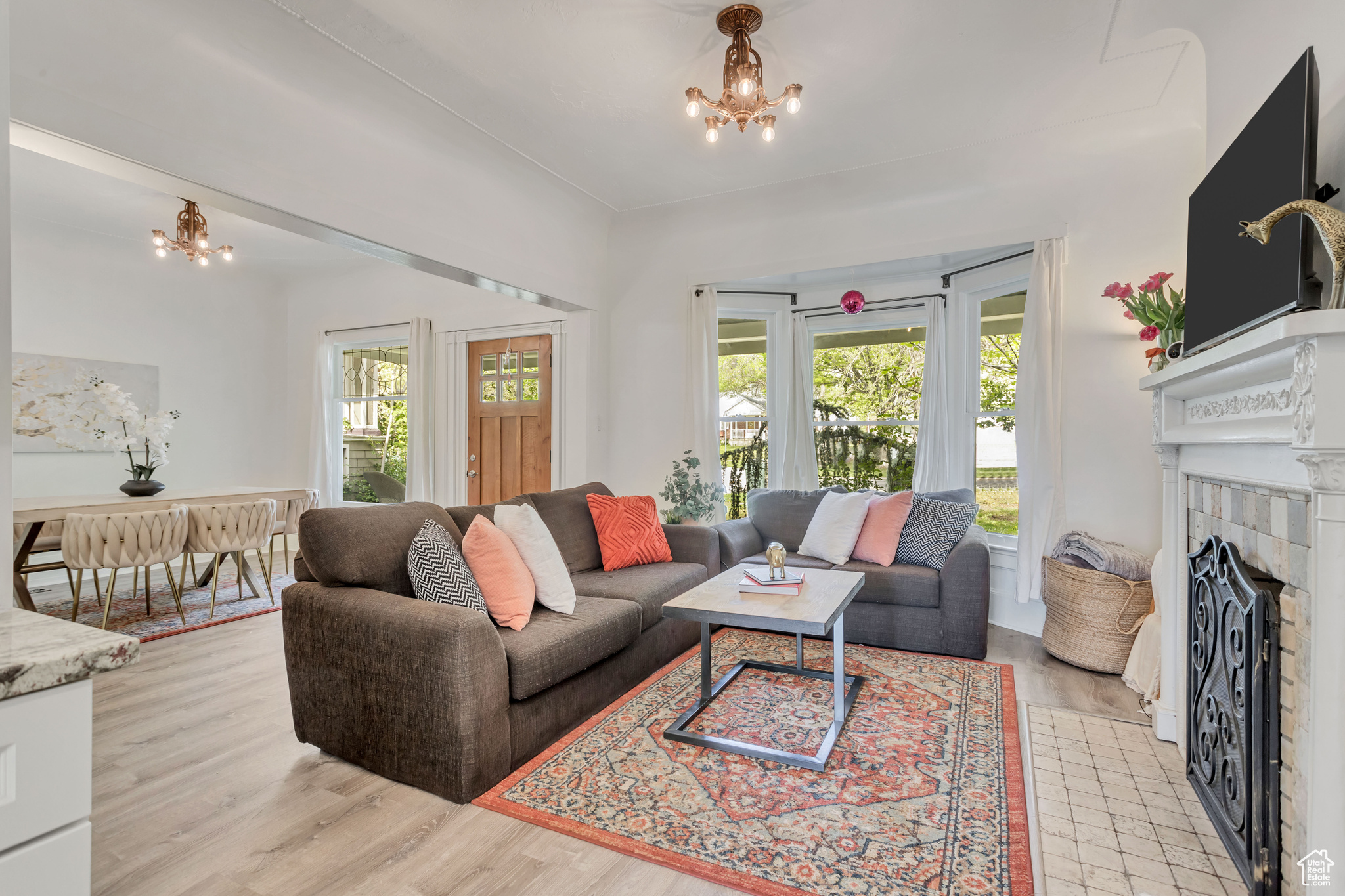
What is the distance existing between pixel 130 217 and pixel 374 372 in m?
2.22

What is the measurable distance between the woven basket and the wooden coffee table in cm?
120

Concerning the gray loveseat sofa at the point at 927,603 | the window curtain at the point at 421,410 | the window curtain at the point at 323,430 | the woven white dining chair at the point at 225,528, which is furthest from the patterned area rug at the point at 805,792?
the window curtain at the point at 323,430

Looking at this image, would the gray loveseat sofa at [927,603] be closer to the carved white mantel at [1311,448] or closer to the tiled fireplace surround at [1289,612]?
the carved white mantel at [1311,448]

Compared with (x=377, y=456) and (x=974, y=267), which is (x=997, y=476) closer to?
(x=974, y=267)

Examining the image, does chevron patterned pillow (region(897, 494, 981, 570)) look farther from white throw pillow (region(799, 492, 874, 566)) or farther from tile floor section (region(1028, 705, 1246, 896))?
tile floor section (region(1028, 705, 1246, 896))

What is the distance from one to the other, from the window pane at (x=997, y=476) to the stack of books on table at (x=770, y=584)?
6.94 ft

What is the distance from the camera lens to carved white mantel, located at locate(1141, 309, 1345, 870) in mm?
1291

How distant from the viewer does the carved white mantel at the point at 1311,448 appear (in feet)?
4.24

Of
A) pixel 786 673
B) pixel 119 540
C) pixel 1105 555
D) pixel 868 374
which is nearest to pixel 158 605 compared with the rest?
pixel 119 540

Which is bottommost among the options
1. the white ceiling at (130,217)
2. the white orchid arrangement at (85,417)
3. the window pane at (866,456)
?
the window pane at (866,456)

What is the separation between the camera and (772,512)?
4402 millimetres

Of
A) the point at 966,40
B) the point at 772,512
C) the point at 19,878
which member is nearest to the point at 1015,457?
the point at 772,512

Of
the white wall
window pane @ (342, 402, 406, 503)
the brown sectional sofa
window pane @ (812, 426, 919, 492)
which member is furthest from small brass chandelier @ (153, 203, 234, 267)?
window pane @ (812, 426, 919, 492)

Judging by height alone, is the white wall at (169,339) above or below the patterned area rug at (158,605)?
above
